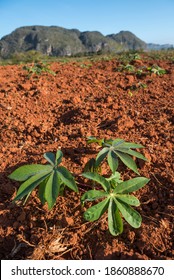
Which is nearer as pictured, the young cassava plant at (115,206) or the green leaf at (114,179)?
the young cassava plant at (115,206)

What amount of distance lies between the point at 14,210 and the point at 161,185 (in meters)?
0.98

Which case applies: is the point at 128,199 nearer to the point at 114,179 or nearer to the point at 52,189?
the point at 114,179

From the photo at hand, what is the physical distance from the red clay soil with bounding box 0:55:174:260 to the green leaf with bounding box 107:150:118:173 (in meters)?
0.34

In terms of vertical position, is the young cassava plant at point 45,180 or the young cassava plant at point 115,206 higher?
the young cassava plant at point 45,180

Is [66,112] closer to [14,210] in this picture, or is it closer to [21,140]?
[21,140]

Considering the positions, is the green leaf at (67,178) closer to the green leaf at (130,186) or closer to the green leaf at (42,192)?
the green leaf at (42,192)

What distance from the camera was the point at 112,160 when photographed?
1.72 metres

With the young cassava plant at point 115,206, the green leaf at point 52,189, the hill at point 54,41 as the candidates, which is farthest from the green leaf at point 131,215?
the hill at point 54,41

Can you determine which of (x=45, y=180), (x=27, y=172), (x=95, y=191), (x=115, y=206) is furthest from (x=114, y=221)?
(x=27, y=172)

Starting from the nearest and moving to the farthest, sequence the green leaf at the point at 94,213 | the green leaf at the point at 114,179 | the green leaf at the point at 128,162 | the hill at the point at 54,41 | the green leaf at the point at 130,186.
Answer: the green leaf at the point at 94,213 < the green leaf at the point at 130,186 < the green leaf at the point at 128,162 < the green leaf at the point at 114,179 < the hill at the point at 54,41

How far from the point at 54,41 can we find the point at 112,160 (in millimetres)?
68747

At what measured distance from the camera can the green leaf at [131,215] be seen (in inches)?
60.2

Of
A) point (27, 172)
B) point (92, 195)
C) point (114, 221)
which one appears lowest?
point (114, 221)

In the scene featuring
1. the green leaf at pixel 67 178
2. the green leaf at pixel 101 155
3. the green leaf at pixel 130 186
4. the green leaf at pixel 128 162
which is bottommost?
the green leaf at pixel 130 186
